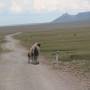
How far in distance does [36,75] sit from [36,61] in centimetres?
779

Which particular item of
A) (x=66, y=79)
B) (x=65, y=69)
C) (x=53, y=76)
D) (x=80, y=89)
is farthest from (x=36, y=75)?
(x=80, y=89)

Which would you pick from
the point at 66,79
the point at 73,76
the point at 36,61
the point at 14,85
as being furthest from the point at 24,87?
the point at 36,61

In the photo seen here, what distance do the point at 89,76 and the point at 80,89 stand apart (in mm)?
4585

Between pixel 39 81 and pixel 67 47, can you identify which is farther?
pixel 67 47

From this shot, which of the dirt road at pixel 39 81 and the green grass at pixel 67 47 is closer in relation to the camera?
the dirt road at pixel 39 81

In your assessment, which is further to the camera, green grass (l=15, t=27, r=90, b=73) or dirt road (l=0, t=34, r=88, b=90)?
green grass (l=15, t=27, r=90, b=73)

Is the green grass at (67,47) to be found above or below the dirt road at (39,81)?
below

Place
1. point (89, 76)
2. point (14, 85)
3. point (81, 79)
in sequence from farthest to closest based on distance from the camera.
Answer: point (89, 76) → point (81, 79) → point (14, 85)

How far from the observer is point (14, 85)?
16531 mm

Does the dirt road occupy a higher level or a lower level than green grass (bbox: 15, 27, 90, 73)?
higher

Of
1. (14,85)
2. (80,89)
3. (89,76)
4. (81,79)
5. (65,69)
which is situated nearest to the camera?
(80,89)

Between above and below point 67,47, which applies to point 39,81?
above

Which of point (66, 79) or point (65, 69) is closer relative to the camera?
point (66, 79)

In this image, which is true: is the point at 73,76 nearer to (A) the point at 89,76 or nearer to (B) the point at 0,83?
(A) the point at 89,76
